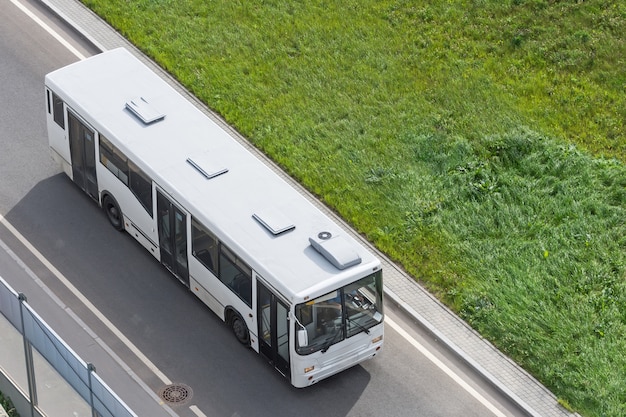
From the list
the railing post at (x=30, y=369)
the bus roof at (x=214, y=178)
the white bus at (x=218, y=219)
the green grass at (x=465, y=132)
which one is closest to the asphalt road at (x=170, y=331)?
the white bus at (x=218, y=219)

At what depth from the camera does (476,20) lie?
30219 millimetres

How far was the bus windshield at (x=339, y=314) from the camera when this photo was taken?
20500mm

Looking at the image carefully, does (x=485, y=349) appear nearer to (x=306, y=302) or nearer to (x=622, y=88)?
(x=306, y=302)

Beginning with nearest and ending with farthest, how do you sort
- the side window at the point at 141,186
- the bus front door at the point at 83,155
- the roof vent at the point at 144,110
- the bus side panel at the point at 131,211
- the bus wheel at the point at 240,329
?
1. the bus wheel at the point at 240,329
2. the side window at the point at 141,186
3. the bus side panel at the point at 131,211
4. the roof vent at the point at 144,110
5. the bus front door at the point at 83,155

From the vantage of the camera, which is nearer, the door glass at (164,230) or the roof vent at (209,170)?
the roof vent at (209,170)

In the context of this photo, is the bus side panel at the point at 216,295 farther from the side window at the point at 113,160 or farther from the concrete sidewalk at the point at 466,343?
the concrete sidewalk at the point at 466,343

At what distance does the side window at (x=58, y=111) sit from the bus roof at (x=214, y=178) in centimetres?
22

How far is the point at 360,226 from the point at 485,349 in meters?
3.99

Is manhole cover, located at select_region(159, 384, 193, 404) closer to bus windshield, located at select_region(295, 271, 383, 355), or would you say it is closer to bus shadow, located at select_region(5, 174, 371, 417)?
bus shadow, located at select_region(5, 174, 371, 417)

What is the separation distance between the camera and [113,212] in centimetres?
2472

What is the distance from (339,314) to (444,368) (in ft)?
8.95

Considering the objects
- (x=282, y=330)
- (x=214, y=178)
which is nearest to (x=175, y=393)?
(x=282, y=330)

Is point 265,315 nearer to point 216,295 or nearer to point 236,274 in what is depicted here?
point 236,274

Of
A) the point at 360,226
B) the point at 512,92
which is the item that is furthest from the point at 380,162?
the point at 512,92
